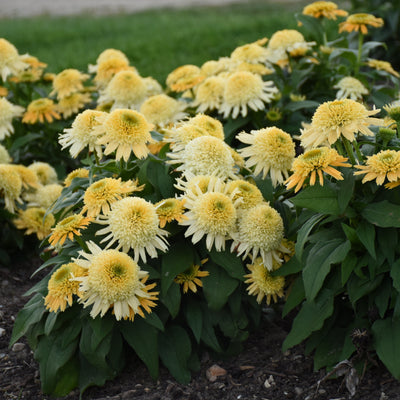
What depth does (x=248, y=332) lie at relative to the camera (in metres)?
2.70

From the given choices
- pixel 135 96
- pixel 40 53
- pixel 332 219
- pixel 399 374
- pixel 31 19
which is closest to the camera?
pixel 399 374

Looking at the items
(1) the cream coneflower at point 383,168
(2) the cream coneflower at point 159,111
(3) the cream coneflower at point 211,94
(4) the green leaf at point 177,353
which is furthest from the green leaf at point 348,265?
(2) the cream coneflower at point 159,111

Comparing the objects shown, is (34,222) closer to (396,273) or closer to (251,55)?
(251,55)

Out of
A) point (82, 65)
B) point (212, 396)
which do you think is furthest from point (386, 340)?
point (82, 65)

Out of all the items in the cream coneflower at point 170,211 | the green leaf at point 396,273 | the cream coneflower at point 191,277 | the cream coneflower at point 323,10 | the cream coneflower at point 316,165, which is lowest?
the cream coneflower at point 191,277

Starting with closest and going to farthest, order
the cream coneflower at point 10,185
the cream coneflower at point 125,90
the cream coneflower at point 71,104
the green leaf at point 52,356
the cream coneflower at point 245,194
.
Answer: the green leaf at point 52,356
the cream coneflower at point 245,194
the cream coneflower at point 10,185
the cream coneflower at point 125,90
the cream coneflower at point 71,104

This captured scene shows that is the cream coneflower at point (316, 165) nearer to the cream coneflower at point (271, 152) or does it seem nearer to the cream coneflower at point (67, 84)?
the cream coneflower at point (271, 152)

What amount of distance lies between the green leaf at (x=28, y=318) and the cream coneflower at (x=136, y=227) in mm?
423

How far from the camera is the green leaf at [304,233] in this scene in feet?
7.31

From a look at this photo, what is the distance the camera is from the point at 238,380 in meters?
2.58

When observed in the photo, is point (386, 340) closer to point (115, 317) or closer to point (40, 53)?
point (115, 317)

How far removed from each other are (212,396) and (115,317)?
496mm

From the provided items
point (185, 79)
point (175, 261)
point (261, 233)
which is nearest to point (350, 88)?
point (185, 79)

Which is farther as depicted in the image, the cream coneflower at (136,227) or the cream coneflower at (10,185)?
the cream coneflower at (10,185)
